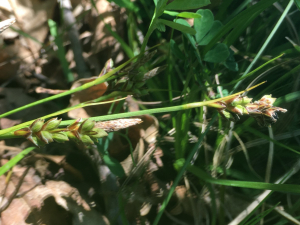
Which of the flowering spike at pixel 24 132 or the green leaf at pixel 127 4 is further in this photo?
the green leaf at pixel 127 4

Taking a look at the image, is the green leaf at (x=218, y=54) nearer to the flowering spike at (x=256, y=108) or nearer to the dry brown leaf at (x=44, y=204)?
the flowering spike at (x=256, y=108)

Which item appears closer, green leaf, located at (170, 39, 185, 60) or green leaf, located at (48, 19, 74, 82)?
green leaf, located at (170, 39, 185, 60)

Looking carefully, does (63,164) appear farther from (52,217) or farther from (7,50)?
(7,50)

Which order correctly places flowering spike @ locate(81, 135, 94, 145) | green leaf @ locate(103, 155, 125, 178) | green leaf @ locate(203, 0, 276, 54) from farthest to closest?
green leaf @ locate(103, 155, 125, 178) → green leaf @ locate(203, 0, 276, 54) → flowering spike @ locate(81, 135, 94, 145)

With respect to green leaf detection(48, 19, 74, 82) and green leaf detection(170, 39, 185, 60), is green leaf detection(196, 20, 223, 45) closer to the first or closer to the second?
green leaf detection(170, 39, 185, 60)

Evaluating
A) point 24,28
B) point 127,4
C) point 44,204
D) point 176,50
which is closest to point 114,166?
point 44,204

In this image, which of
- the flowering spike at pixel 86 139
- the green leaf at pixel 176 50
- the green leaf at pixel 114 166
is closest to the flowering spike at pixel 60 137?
the flowering spike at pixel 86 139

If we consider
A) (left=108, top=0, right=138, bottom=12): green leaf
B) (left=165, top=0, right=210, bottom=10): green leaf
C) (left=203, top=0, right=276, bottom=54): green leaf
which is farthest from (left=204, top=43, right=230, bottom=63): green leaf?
(left=108, top=0, right=138, bottom=12): green leaf

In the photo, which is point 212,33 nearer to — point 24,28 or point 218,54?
point 218,54
